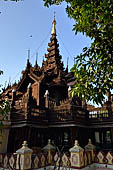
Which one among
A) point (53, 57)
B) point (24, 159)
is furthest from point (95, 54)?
point (53, 57)

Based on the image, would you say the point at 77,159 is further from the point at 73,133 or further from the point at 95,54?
the point at 95,54

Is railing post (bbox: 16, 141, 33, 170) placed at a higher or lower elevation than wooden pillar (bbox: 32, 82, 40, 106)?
lower

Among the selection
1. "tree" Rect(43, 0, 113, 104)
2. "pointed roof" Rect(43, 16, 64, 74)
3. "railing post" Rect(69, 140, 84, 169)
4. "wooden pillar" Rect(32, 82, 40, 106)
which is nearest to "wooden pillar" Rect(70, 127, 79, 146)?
"railing post" Rect(69, 140, 84, 169)

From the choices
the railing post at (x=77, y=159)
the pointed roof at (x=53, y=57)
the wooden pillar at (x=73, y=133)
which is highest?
the pointed roof at (x=53, y=57)

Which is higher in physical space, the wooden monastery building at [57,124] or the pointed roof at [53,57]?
the pointed roof at [53,57]

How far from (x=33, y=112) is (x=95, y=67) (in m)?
8.20

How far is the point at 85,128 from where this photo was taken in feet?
44.4

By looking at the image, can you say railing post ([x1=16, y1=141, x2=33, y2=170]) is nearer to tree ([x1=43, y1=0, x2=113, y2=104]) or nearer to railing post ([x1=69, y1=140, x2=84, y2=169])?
railing post ([x1=69, y1=140, x2=84, y2=169])

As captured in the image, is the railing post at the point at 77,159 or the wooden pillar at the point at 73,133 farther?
the wooden pillar at the point at 73,133

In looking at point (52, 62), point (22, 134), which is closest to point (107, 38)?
point (22, 134)

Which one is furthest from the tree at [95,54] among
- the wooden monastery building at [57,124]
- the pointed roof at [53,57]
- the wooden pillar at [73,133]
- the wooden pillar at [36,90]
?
the pointed roof at [53,57]

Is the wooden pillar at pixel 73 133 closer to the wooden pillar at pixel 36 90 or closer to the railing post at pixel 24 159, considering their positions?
the railing post at pixel 24 159

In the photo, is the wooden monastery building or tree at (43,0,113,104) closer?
tree at (43,0,113,104)

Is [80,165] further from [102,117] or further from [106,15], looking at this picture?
[106,15]
